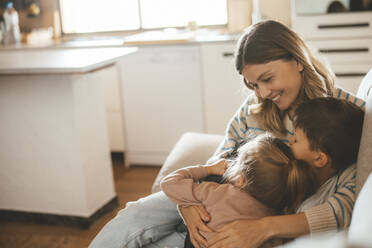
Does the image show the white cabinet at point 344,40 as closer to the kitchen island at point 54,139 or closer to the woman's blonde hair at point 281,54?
the kitchen island at point 54,139

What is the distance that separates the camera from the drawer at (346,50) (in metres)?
3.10

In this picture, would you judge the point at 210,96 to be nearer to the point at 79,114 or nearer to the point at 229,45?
the point at 229,45

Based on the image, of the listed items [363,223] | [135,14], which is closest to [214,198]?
[363,223]

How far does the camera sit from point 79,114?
258 cm

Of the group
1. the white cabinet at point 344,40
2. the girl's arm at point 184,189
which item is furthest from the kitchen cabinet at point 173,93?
the girl's arm at point 184,189

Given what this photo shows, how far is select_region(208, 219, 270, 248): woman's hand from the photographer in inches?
47.4

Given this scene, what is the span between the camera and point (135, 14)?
4.24 meters

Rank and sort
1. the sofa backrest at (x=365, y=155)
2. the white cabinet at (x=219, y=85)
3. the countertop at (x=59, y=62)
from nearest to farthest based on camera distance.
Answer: the sofa backrest at (x=365, y=155)
the countertop at (x=59, y=62)
the white cabinet at (x=219, y=85)

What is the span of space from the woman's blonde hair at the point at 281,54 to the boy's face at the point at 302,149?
26cm

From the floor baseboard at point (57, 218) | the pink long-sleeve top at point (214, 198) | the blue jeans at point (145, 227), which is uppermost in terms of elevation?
the pink long-sleeve top at point (214, 198)

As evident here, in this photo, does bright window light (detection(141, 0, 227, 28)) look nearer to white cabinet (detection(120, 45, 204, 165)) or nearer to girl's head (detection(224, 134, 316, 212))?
white cabinet (detection(120, 45, 204, 165))

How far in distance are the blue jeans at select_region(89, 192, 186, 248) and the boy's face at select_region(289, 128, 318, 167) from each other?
477mm

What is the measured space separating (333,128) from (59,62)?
1769 millimetres

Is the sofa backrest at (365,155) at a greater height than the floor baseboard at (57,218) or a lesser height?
Answer: greater
